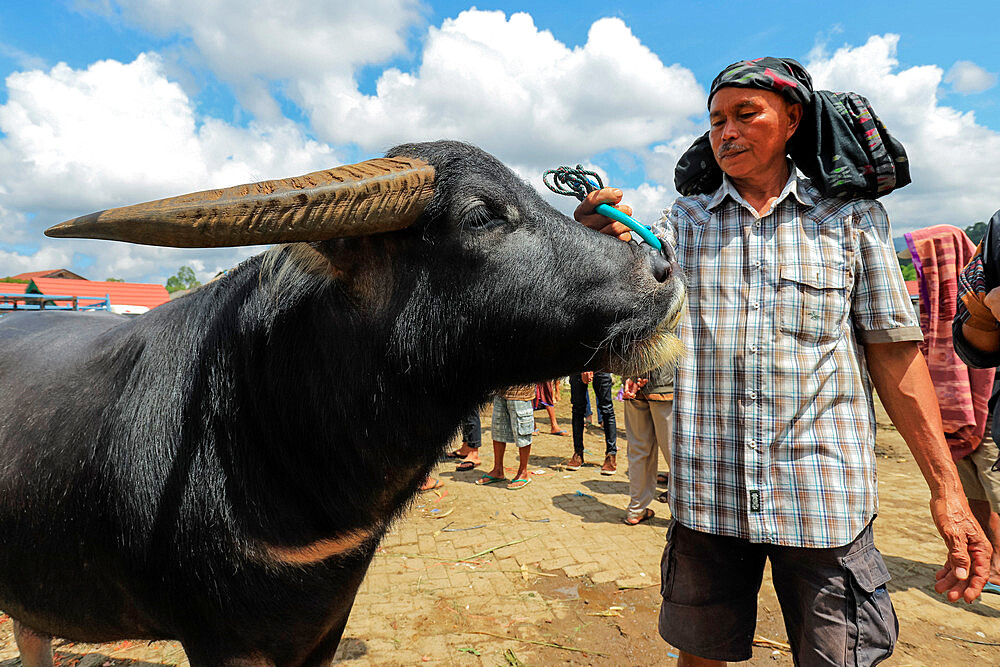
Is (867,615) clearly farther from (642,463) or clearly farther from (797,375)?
(642,463)

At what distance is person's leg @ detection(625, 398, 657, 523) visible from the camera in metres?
5.95

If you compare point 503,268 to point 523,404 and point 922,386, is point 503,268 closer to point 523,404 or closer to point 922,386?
point 922,386

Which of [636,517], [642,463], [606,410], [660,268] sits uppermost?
[660,268]

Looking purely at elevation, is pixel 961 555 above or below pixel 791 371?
below

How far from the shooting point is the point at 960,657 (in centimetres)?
354

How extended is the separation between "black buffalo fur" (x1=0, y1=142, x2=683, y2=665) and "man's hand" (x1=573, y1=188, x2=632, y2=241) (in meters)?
0.26

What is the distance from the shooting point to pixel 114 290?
29891 mm

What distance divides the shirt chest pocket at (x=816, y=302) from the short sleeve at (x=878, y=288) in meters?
0.07

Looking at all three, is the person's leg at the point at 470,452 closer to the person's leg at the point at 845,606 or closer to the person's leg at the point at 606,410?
the person's leg at the point at 606,410

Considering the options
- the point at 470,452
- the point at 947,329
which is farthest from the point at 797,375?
the point at 470,452

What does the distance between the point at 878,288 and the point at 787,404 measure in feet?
1.79

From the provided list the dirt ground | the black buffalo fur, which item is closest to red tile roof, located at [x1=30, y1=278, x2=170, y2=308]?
the dirt ground

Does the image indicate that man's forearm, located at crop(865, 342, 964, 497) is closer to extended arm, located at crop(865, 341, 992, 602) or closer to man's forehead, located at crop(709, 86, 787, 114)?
extended arm, located at crop(865, 341, 992, 602)

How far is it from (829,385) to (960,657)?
3.13m
